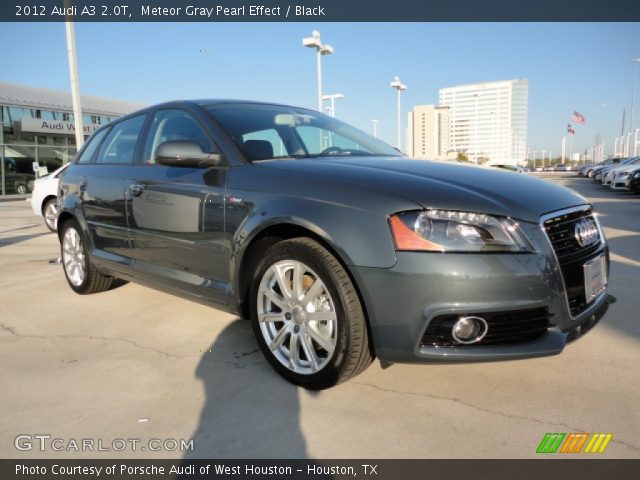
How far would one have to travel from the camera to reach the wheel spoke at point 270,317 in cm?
256

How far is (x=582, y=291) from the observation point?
226cm

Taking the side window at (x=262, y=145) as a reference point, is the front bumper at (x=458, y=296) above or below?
below

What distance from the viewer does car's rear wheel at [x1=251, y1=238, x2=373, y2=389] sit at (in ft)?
7.27

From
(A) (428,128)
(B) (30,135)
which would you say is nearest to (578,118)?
(A) (428,128)

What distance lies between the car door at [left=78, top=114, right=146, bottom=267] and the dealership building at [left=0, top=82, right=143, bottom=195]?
71.1ft

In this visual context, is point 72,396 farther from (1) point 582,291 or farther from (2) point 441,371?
(1) point 582,291

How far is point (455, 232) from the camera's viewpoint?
2051 millimetres

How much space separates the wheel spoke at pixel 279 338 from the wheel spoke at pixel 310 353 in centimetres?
13

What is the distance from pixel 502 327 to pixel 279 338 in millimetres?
1120

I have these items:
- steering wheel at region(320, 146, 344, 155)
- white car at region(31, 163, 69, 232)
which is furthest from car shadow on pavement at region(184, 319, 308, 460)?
white car at region(31, 163, 69, 232)

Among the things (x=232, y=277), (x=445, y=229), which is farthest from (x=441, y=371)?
(x=232, y=277)

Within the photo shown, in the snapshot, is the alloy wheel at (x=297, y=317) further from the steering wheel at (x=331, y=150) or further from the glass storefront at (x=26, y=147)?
the glass storefront at (x=26, y=147)

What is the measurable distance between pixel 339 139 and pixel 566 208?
1.73 metres

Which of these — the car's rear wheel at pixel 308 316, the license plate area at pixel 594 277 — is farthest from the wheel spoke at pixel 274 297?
the license plate area at pixel 594 277
